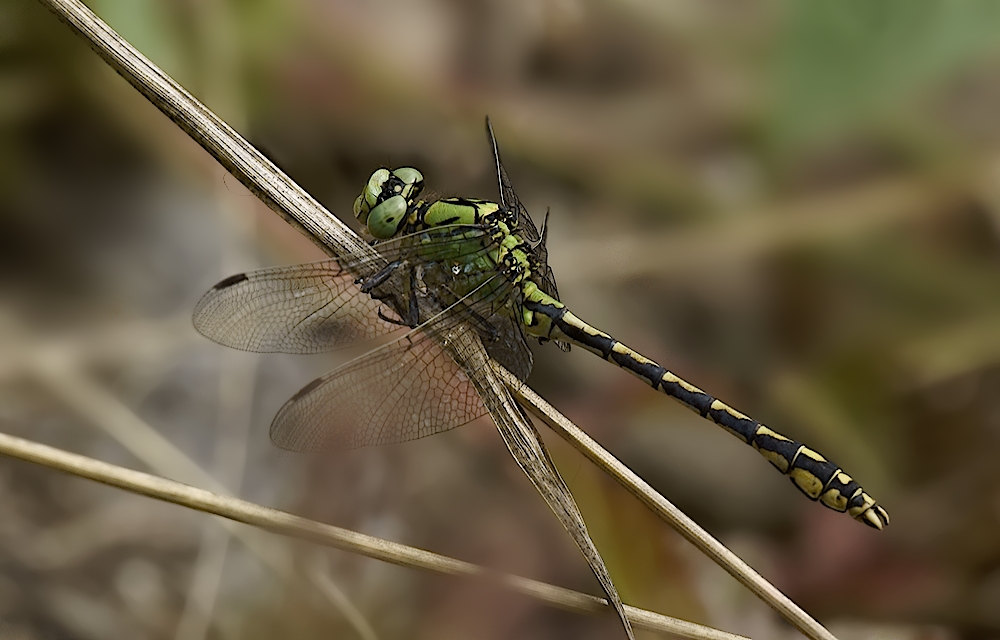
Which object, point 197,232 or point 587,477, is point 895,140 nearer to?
point 587,477

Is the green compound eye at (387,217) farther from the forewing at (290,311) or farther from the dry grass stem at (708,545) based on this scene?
the dry grass stem at (708,545)

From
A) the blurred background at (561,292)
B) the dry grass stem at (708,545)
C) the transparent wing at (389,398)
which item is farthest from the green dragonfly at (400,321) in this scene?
the blurred background at (561,292)

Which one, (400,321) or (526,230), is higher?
(526,230)

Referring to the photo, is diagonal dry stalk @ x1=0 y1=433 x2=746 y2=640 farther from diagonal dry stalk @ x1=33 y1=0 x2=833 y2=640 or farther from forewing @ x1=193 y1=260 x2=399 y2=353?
forewing @ x1=193 y1=260 x2=399 y2=353

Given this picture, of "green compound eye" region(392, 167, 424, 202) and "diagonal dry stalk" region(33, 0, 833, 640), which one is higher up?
"green compound eye" region(392, 167, 424, 202)

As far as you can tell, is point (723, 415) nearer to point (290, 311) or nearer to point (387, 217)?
point (387, 217)

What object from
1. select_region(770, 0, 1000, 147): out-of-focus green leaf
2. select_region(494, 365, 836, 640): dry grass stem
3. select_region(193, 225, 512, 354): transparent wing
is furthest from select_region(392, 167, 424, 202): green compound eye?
select_region(770, 0, 1000, 147): out-of-focus green leaf

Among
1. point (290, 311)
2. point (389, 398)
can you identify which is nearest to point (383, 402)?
point (389, 398)
